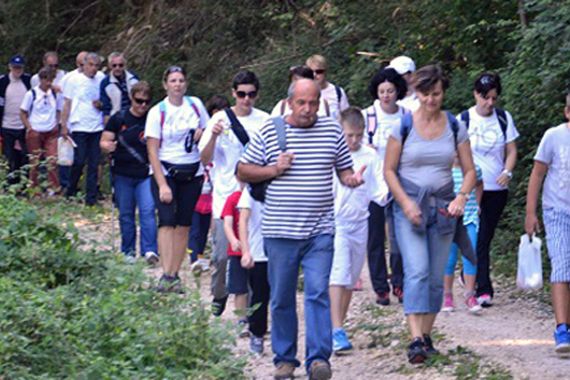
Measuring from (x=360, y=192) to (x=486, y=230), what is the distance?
1.83 m

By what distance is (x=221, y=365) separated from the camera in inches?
320

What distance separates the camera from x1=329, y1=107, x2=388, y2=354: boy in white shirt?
9.90m

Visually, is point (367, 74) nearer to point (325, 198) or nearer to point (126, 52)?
point (126, 52)

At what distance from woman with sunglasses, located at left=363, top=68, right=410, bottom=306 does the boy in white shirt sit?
1.02 metres

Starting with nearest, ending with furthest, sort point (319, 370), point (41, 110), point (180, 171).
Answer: point (319, 370) < point (180, 171) < point (41, 110)

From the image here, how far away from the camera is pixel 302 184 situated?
8.51 metres

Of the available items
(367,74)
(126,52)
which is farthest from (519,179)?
(126,52)

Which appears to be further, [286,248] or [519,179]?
[519,179]

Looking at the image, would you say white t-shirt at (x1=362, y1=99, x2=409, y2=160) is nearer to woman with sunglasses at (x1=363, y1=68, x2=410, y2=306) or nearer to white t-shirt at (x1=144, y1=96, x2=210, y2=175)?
woman with sunglasses at (x1=363, y1=68, x2=410, y2=306)

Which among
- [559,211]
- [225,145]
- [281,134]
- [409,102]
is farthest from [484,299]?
[281,134]

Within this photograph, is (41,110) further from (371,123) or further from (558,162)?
(558,162)

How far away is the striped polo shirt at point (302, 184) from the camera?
27.9 feet

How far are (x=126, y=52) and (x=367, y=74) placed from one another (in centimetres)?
652

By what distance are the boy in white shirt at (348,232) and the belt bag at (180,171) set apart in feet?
6.81
